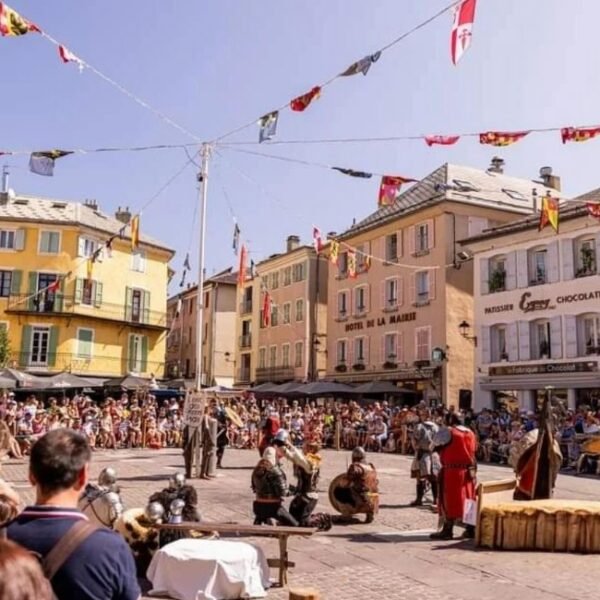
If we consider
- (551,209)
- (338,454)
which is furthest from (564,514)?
(338,454)

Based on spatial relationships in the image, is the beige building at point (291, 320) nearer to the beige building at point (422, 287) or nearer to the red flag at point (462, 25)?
the beige building at point (422, 287)

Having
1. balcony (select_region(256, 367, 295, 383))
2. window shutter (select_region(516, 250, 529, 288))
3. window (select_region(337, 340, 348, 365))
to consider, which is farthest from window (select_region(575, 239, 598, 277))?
balcony (select_region(256, 367, 295, 383))

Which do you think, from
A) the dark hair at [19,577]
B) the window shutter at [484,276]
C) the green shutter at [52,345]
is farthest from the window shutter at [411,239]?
the dark hair at [19,577]

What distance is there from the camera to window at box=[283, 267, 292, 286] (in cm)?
4937

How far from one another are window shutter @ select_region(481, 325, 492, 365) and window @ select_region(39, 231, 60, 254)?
2533 cm

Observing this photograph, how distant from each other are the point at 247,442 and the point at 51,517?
25052 mm

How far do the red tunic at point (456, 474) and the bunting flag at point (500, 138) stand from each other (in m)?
5.33

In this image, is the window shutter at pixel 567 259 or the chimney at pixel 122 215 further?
the chimney at pixel 122 215

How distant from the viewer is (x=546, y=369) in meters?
29.4

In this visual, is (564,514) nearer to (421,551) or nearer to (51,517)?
(421,551)

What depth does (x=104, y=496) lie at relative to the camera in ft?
23.7

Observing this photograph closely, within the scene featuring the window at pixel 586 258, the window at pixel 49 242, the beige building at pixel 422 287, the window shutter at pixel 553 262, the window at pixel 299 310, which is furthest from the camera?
the window at pixel 299 310

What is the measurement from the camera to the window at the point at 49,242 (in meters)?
44.1

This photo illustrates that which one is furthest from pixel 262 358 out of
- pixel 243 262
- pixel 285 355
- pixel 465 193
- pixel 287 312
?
pixel 243 262
